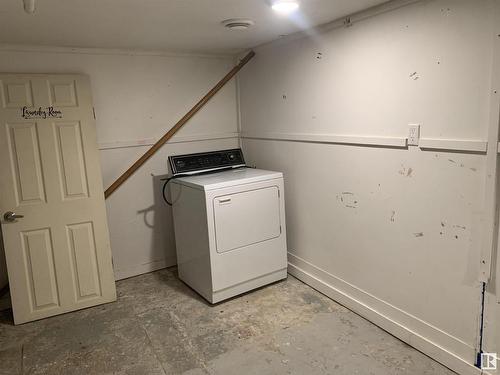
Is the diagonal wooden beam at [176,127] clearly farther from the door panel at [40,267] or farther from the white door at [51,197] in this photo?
the door panel at [40,267]

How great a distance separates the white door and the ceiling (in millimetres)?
365

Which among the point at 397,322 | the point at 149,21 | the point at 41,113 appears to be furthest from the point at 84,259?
the point at 397,322

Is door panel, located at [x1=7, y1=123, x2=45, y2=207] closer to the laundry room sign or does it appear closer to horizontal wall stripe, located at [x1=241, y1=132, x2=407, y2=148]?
the laundry room sign

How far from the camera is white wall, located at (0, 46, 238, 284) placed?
10.1 ft

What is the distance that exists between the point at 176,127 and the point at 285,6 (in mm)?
1663

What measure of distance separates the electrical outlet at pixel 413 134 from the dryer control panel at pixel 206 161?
173 centimetres

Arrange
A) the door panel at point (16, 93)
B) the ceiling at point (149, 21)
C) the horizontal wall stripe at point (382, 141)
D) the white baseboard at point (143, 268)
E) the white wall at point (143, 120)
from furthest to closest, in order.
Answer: the white baseboard at point (143, 268)
the white wall at point (143, 120)
the door panel at point (16, 93)
the ceiling at point (149, 21)
the horizontal wall stripe at point (382, 141)

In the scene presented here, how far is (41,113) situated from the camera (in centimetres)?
263

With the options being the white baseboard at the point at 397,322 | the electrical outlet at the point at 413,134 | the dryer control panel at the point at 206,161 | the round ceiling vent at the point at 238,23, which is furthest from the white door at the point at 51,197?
the electrical outlet at the point at 413,134

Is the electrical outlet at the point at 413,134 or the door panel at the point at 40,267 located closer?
the electrical outlet at the point at 413,134

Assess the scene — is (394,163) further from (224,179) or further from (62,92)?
(62,92)

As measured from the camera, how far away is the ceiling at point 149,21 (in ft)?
6.41

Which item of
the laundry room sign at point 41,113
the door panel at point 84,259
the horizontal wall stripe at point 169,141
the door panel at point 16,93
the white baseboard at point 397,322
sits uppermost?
the door panel at point 16,93

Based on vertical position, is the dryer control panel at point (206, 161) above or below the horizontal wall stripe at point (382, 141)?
below
